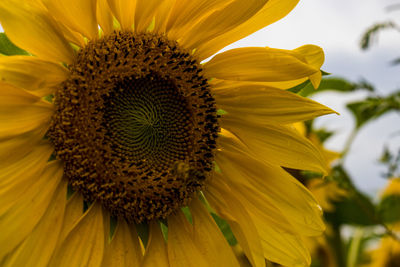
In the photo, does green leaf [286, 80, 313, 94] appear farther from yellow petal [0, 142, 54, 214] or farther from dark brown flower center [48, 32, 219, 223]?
yellow petal [0, 142, 54, 214]

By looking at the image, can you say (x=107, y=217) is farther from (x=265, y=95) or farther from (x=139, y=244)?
(x=265, y=95)

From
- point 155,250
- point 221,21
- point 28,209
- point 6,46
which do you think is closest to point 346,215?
point 155,250

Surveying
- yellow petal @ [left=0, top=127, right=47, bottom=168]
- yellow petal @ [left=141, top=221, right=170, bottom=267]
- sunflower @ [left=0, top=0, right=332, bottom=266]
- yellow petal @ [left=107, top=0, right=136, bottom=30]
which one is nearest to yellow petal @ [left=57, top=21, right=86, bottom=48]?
sunflower @ [left=0, top=0, right=332, bottom=266]

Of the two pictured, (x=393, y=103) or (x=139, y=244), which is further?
(x=393, y=103)

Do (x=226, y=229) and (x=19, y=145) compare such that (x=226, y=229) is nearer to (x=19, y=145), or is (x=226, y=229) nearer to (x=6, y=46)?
(x=19, y=145)

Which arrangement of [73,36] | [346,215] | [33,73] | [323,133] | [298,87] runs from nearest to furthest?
1. [33,73]
2. [73,36]
3. [298,87]
4. [323,133]
5. [346,215]

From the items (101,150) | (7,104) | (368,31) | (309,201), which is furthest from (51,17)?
(368,31)
